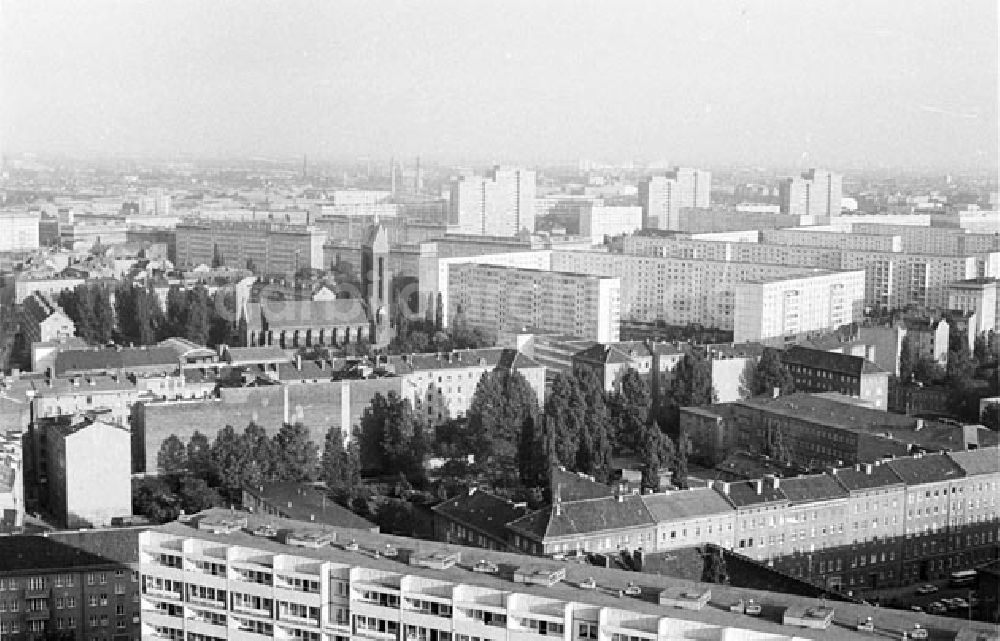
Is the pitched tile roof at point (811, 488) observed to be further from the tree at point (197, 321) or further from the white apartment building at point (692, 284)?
the white apartment building at point (692, 284)

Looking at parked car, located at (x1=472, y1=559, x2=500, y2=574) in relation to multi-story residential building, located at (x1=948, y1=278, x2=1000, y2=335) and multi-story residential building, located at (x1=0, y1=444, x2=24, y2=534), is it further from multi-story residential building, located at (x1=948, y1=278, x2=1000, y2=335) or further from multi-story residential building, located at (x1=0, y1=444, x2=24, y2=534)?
multi-story residential building, located at (x1=948, y1=278, x2=1000, y2=335)

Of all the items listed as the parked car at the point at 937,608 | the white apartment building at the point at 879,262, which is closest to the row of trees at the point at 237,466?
the parked car at the point at 937,608

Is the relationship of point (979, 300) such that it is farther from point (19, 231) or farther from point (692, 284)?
point (19, 231)

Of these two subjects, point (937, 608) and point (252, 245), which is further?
point (252, 245)

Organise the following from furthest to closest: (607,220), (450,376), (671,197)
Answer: (671,197), (607,220), (450,376)

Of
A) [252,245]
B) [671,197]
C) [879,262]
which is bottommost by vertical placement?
[252,245]

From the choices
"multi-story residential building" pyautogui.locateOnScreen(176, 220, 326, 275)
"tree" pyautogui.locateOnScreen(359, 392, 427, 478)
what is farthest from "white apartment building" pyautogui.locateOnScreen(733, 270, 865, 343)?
"multi-story residential building" pyautogui.locateOnScreen(176, 220, 326, 275)

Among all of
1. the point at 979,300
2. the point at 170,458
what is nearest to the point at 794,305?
the point at 979,300
